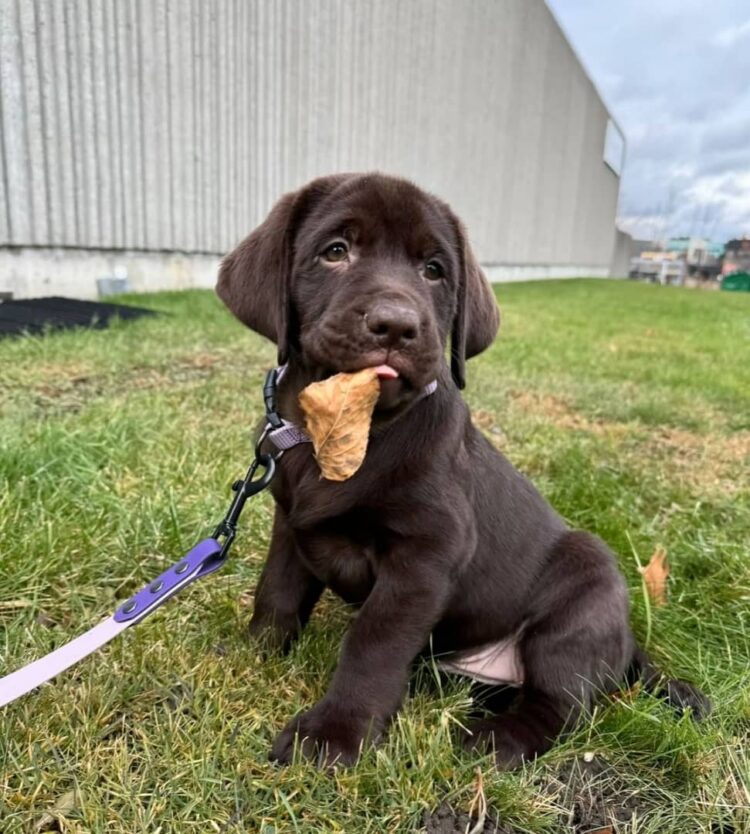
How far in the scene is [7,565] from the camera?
218cm

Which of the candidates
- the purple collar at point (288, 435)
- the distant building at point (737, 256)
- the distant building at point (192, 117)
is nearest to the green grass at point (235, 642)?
the purple collar at point (288, 435)

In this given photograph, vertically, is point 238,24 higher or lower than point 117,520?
higher

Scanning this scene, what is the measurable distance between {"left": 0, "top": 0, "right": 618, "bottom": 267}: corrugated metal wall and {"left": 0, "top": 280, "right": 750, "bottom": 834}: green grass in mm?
4092

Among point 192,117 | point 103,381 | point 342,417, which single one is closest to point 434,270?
point 342,417

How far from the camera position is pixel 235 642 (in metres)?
2.03

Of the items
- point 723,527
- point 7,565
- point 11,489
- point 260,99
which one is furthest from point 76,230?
point 723,527

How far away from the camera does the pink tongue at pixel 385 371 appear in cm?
167

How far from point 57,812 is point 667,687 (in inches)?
59.1

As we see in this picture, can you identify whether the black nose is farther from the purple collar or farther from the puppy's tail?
the puppy's tail

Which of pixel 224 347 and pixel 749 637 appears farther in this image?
pixel 224 347

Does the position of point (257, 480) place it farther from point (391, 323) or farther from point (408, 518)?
point (391, 323)

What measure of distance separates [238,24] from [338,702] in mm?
10846

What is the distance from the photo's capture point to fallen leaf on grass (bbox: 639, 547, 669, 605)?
8.14 feet

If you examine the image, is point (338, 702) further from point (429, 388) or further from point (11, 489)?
point (11, 489)
